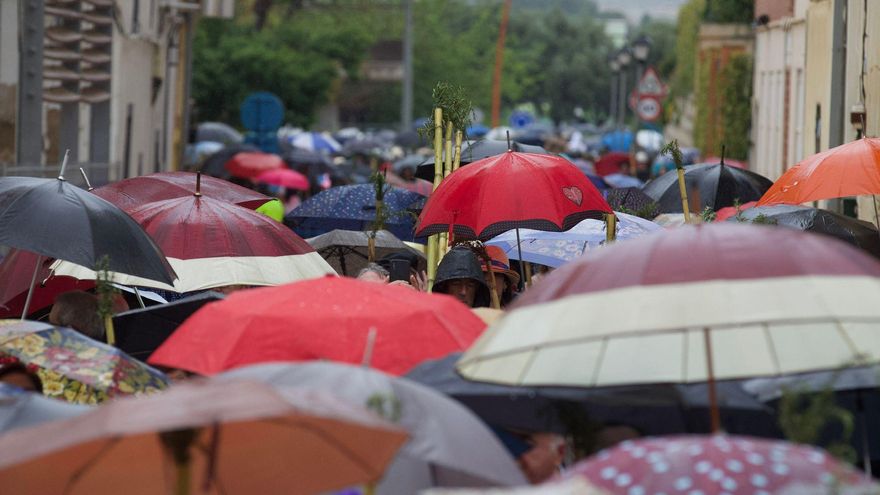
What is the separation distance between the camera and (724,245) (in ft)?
19.8

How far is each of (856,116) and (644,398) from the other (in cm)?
1141

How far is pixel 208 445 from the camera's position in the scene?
529cm

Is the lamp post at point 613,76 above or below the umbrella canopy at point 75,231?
above

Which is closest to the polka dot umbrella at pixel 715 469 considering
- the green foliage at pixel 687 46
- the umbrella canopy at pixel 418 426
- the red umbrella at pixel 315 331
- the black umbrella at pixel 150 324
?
the umbrella canopy at pixel 418 426

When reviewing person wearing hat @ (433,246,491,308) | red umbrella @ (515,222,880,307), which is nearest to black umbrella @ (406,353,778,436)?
red umbrella @ (515,222,880,307)

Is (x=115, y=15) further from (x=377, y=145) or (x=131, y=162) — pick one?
(x=377, y=145)

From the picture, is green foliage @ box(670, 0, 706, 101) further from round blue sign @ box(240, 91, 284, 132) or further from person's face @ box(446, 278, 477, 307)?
person's face @ box(446, 278, 477, 307)

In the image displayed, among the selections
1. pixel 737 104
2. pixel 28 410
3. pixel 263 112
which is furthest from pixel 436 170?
pixel 737 104

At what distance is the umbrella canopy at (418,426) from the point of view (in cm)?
556

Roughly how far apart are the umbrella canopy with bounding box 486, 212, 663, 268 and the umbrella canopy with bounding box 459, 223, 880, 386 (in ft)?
19.4

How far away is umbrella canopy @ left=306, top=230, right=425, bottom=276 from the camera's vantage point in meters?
14.0

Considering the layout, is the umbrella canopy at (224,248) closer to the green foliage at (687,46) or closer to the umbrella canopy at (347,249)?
the umbrella canopy at (347,249)

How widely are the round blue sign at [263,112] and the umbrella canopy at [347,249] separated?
21750 mm

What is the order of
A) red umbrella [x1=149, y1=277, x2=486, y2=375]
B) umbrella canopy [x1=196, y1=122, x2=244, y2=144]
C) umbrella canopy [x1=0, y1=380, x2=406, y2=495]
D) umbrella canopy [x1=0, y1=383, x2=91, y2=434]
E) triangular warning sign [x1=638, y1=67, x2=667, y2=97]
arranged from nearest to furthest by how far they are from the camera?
1. umbrella canopy [x1=0, y1=380, x2=406, y2=495]
2. umbrella canopy [x1=0, y1=383, x2=91, y2=434]
3. red umbrella [x1=149, y1=277, x2=486, y2=375]
4. triangular warning sign [x1=638, y1=67, x2=667, y2=97]
5. umbrella canopy [x1=196, y1=122, x2=244, y2=144]
